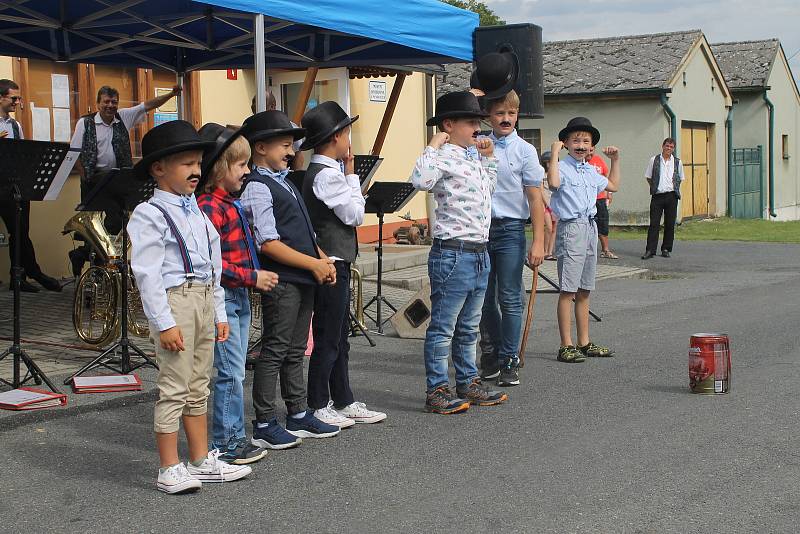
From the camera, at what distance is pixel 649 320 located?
10.9 m

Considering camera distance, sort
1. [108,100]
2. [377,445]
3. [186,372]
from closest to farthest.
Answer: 1. [186,372]
2. [377,445]
3. [108,100]

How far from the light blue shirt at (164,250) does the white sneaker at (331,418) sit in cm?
144

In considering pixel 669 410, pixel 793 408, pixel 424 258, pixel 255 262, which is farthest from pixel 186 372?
pixel 424 258

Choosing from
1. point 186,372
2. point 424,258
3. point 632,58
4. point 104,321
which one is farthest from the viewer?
point 632,58

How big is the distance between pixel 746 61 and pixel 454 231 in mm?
29191

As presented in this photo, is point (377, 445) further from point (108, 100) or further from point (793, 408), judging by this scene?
point (108, 100)

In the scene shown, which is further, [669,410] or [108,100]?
[108,100]

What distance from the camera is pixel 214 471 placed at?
5336mm

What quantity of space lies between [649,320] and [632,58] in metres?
17.7

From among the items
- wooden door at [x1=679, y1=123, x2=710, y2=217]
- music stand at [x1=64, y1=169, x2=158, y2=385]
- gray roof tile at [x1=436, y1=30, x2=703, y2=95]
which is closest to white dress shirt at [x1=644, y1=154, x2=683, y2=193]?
gray roof tile at [x1=436, y1=30, x2=703, y2=95]

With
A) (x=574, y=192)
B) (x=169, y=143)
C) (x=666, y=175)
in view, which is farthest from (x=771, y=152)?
(x=169, y=143)

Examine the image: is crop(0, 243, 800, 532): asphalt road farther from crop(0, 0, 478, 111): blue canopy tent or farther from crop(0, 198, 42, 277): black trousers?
crop(0, 198, 42, 277): black trousers

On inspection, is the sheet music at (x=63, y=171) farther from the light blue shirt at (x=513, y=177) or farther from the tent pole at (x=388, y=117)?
the tent pole at (x=388, y=117)

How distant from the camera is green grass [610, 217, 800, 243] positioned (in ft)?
73.5
